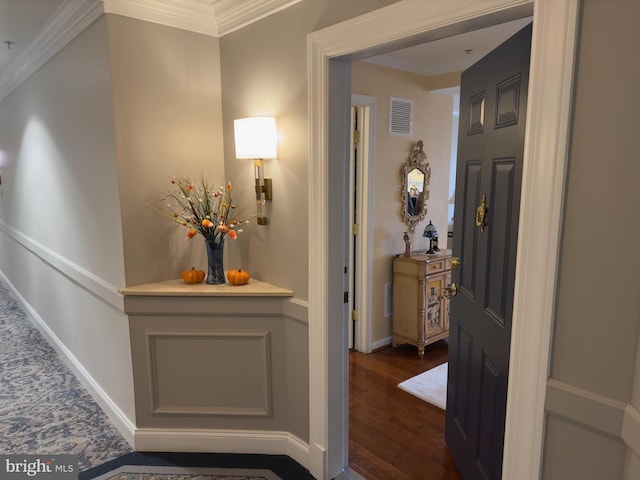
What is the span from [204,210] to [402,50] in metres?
2.02

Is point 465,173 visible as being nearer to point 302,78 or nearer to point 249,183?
point 302,78

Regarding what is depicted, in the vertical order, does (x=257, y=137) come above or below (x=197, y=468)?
above

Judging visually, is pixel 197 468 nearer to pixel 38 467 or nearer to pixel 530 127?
pixel 38 467

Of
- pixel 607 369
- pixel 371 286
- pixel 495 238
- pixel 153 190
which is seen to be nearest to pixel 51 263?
pixel 153 190

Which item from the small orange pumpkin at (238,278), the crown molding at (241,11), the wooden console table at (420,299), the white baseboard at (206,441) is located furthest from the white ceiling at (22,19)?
the wooden console table at (420,299)

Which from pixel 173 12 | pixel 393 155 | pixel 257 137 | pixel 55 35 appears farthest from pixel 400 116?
pixel 55 35

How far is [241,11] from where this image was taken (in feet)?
7.43

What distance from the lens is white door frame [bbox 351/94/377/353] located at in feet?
11.7

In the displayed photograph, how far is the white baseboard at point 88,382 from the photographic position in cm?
262

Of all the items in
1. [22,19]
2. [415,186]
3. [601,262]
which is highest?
[22,19]

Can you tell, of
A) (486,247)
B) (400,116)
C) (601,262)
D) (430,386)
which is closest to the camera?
(601,262)

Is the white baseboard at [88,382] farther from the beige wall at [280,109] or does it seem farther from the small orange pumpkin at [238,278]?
the beige wall at [280,109]

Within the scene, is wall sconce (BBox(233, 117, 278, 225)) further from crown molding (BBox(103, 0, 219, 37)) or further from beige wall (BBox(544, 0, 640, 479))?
beige wall (BBox(544, 0, 640, 479))

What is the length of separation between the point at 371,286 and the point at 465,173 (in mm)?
1791
